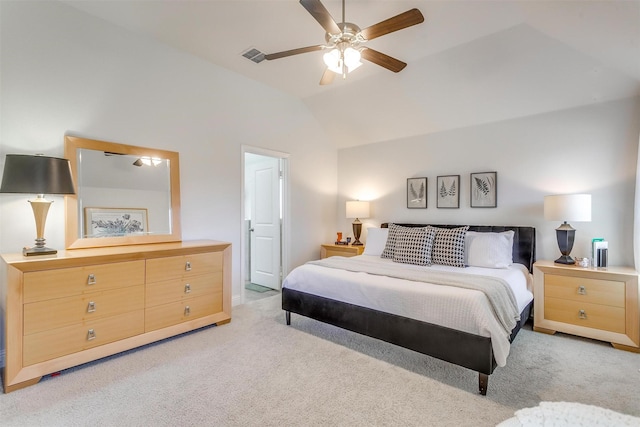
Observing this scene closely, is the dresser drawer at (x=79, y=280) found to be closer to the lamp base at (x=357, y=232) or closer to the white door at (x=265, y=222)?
the white door at (x=265, y=222)

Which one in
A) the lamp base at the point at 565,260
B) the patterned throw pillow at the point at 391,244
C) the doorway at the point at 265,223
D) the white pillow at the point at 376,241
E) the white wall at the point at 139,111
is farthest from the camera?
the doorway at the point at 265,223

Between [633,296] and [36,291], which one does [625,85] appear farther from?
[36,291]

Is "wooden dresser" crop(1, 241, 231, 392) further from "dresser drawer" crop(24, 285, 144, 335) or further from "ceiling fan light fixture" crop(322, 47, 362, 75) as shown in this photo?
"ceiling fan light fixture" crop(322, 47, 362, 75)

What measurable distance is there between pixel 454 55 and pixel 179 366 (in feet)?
12.7

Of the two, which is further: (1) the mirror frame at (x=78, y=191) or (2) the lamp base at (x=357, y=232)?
(2) the lamp base at (x=357, y=232)

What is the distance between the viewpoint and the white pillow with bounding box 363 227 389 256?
4056 mm

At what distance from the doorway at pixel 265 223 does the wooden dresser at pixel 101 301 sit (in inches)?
50.3

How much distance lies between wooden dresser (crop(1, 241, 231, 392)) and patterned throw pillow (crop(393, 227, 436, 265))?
6.42ft

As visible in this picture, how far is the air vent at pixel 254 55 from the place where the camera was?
3.20m

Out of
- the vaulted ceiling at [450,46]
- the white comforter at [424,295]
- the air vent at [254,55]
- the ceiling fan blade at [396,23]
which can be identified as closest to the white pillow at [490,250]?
the white comforter at [424,295]

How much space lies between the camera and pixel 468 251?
11.0 feet

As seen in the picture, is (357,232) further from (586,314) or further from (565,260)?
(586,314)

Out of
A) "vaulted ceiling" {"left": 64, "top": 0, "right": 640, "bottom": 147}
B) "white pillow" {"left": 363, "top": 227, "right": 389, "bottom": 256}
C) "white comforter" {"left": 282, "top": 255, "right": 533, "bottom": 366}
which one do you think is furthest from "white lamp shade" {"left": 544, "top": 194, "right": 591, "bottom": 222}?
"white pillow" {"left": 363, "top": 227, "right": 389, "bottom": 256}

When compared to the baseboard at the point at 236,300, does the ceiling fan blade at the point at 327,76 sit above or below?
above
